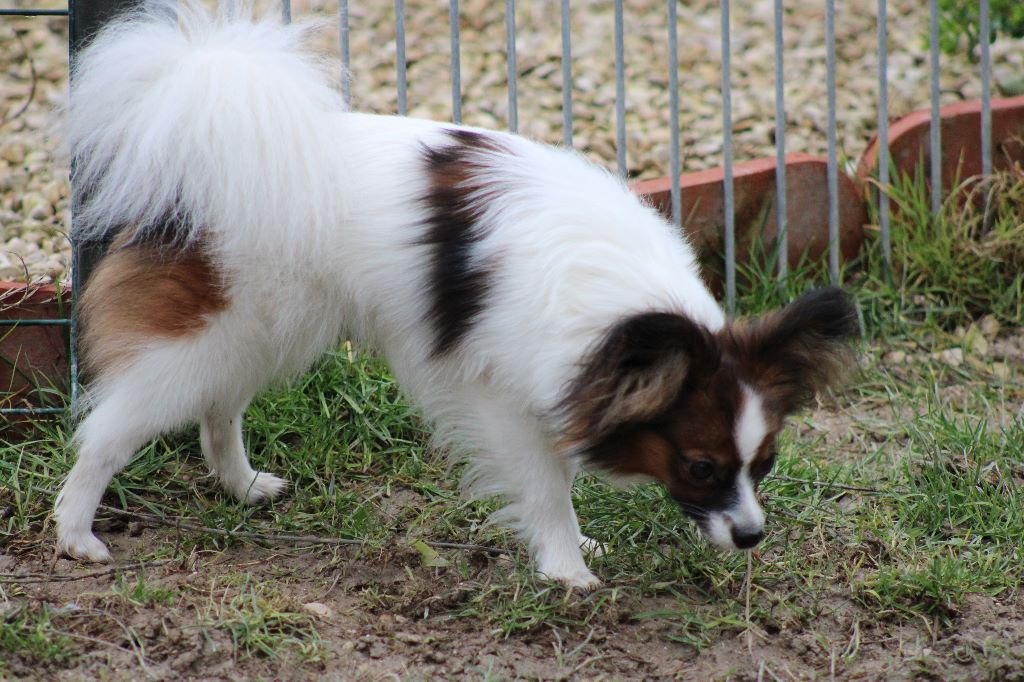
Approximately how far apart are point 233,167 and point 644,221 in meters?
1.24

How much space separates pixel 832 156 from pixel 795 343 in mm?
2379

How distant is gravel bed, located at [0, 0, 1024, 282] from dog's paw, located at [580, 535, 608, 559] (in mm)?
2939

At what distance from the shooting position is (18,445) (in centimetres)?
435

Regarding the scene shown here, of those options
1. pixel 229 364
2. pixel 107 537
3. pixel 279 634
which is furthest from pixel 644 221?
pixel 107 537

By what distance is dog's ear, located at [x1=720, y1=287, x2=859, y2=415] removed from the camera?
11.2ft

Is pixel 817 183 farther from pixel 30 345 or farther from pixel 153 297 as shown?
pixel 30 345

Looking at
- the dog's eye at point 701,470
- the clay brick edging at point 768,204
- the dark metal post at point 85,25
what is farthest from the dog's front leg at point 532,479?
the clay brick edging at point 768,204

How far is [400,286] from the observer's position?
356cm

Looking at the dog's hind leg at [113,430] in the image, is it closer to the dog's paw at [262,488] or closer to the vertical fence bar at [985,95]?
the dog's paw at [262,488]

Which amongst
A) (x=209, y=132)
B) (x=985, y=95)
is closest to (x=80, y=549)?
(x=209, y=132)

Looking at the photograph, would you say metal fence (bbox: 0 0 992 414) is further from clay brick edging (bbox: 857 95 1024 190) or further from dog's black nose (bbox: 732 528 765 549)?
dog's black nose (bbox: 732 528 765 549)

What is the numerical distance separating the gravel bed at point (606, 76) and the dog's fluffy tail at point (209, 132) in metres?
2.48

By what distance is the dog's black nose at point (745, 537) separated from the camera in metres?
3.37

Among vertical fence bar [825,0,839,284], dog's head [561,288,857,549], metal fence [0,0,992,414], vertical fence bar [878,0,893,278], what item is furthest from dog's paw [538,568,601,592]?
vertical fence bar [878,0,893,278]
